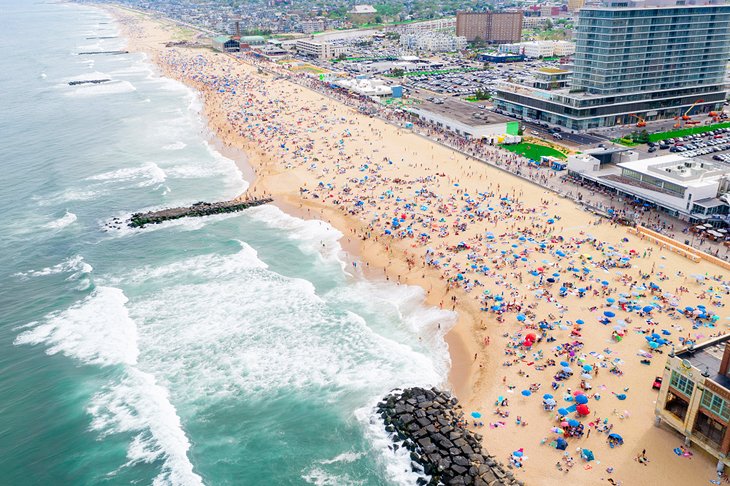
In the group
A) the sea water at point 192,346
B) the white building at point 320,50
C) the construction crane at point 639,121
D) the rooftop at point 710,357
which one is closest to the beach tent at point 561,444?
the rooftop at point 710,357

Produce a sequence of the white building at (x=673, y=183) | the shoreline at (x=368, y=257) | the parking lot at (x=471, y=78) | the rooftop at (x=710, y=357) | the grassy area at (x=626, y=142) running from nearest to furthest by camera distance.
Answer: the rooftop at (x=710, y=357)
the shoreline at (x=368, y=257)
the white building at (x=673, y=183)
the grassy area at (x=626, y=142)
the parking lot at (x=471, y=78)

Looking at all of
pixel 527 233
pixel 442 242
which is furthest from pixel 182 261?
pixel 527 233

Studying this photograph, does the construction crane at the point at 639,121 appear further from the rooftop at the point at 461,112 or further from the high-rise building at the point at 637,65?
the rooftop at the point at 461,112

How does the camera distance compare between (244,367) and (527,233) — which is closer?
(244,367)

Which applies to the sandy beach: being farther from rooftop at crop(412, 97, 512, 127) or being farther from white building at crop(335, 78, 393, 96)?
white building at crop(335, 78, 393, 96)

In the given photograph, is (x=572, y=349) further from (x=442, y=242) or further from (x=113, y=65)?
(x=113, y=65)
